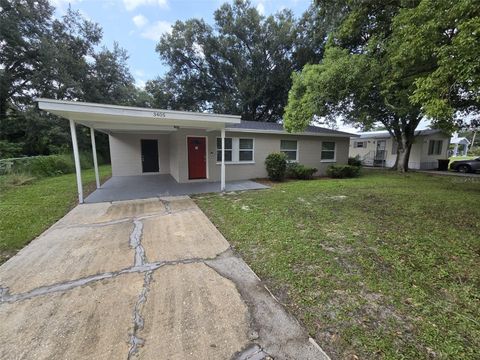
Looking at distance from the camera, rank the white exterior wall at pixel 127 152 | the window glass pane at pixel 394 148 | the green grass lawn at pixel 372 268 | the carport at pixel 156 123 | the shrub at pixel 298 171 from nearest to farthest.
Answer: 1. the green grass lawn at pixel 372 268
2. the carport at pixel 156 123
3. the shrub at pixel 298 171
4. the white exterior wall at pixel 127 152
5. the window glass pane at pixel 394 148

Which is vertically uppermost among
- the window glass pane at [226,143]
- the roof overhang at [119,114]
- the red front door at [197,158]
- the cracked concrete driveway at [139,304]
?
the roof overhang at [119,114]

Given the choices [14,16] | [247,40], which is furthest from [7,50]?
[247,40]

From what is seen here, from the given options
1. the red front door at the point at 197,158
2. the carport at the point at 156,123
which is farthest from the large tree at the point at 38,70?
the red front door at the point at 197,158

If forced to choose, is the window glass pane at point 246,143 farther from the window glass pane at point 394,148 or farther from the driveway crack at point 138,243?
the window glass pane at point 394,148

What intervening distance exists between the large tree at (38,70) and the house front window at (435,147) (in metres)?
28.0

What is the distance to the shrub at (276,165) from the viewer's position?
410 inches

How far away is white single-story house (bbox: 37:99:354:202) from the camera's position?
6.43 m

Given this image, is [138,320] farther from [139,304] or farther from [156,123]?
[156,123]

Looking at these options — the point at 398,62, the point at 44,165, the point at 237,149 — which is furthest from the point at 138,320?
the point at 44,165

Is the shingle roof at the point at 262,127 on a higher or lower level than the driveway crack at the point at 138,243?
higher

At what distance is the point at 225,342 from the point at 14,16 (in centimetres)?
2437

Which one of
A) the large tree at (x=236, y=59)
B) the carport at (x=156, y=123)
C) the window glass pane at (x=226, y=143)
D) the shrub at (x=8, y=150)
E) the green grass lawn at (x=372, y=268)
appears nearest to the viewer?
the green grass lawn at (x=372, y=268)

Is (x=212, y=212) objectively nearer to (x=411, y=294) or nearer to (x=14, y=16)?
(x=411, y=294)

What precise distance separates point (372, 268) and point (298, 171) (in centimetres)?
822
